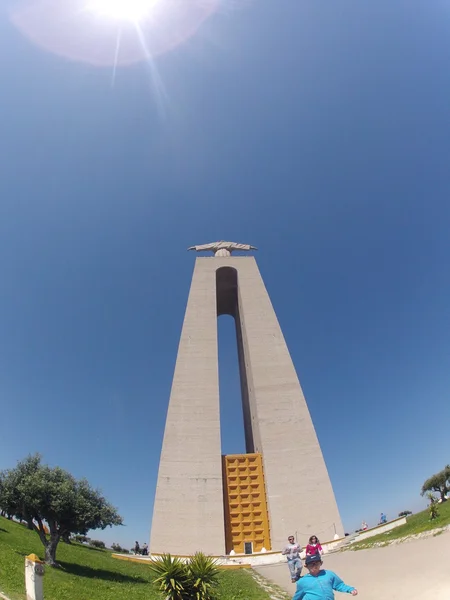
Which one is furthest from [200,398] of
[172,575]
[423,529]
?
[172,575]

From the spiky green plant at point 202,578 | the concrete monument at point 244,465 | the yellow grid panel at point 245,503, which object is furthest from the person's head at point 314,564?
the yellow grid panel at point 245,503

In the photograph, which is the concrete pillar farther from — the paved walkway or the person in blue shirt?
the paved walkway

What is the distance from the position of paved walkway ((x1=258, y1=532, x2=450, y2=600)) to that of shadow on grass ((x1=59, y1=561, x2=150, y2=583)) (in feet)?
13.2

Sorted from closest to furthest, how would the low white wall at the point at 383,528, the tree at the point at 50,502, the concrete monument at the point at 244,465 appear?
1. the tree at the point at 50,502
2. the low white wall at the point at 383,528
3. the concrete monument at the point at 244,465

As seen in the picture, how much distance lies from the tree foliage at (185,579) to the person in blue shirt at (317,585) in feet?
8.92

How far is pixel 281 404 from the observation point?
1848 cm

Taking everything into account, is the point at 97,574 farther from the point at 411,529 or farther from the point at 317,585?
the point at 317,585

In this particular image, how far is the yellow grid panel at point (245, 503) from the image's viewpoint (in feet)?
52.5

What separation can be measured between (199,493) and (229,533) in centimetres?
254

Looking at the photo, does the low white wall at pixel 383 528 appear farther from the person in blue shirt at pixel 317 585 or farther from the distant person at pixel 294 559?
the person in blue shirt at pixel 317 585

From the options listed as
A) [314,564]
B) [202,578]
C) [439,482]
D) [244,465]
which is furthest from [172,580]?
[439,482]

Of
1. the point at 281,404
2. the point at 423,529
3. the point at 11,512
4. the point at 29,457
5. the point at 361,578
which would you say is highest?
the point at 281,404

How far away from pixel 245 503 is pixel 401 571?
487 inches

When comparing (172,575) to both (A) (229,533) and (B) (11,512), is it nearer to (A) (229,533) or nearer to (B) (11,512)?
(B) (11,512)
